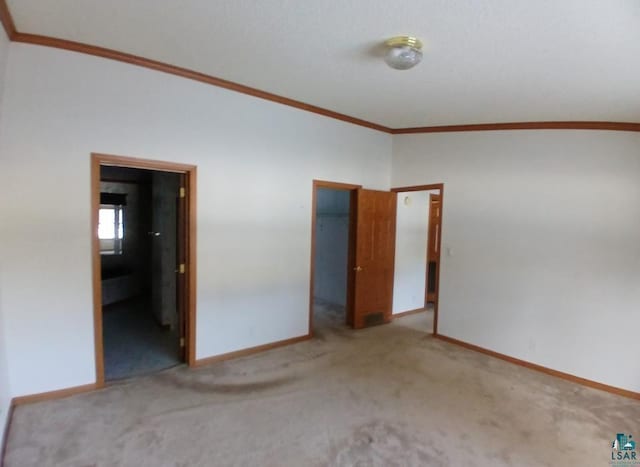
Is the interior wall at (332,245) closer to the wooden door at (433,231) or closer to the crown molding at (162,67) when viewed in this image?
the wooden door at (433,231)

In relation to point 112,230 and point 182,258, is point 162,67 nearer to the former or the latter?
point 182,258

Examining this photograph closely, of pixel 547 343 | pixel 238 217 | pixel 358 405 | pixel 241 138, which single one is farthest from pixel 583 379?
pixel 241 138

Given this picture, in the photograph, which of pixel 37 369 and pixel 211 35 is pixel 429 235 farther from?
pixel 37 369

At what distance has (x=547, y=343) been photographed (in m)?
3.60

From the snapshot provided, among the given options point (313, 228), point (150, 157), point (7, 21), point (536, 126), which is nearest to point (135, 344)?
point (150, 157)

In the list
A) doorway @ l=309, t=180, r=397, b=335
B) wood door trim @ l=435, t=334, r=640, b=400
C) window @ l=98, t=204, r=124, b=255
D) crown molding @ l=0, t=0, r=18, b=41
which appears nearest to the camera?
crown molding @ l=0, t=0, r=18, b=41

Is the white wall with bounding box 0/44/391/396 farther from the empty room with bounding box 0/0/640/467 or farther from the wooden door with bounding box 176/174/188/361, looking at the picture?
the wooden door with bounding box 176/174/188/361

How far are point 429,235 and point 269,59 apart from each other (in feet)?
13.3

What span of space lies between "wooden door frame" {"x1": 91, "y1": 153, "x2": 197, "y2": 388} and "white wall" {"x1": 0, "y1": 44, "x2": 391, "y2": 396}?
0.16 feet

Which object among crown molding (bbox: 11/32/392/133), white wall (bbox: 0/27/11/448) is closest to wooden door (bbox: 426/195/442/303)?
crown molding (bbox: 11/32/392/133)
